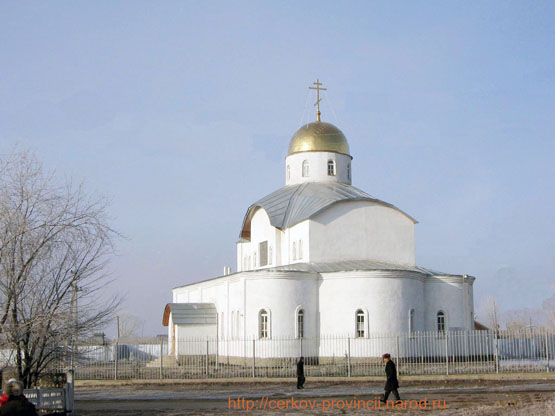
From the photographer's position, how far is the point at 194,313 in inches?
1318

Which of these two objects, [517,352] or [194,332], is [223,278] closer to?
[194,332]

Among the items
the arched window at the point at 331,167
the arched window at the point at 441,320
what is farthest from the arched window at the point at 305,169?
the arched window at the point at 441,320

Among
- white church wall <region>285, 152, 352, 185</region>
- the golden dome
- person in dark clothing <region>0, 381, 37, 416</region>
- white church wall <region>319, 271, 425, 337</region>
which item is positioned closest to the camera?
person in dark clothing <region>0, 381, 37, 416</region>

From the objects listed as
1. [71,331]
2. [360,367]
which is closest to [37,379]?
[71,331]

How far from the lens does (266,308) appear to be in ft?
94.5

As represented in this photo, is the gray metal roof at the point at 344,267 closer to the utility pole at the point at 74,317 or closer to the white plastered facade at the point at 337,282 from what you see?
the white plastered facade at the point at 337,282

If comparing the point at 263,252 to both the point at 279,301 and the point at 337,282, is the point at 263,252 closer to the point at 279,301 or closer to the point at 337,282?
the point at 279,301

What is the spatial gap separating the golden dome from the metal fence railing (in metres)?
11.1

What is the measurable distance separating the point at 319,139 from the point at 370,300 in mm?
10910

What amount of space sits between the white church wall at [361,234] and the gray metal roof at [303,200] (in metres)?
0.42

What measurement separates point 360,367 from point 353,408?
11.1m

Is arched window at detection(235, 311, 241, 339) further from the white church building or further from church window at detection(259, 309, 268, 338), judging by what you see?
church window at detection(259, 309, 268, 338)

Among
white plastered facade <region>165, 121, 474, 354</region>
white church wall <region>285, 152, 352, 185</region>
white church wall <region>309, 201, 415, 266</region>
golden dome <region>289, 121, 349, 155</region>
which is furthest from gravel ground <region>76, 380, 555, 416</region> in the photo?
golden dome <region>289, 121, 349, 155</region>

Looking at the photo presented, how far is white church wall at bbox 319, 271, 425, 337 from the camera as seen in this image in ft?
92.9
